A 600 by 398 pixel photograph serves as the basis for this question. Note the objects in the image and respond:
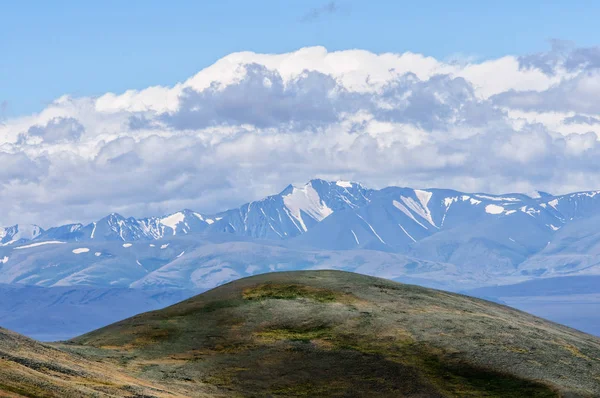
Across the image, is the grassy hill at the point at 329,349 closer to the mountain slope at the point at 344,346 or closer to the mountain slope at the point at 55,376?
the mountain slope at the point at 344,346

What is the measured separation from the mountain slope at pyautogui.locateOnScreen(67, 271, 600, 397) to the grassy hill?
215mm

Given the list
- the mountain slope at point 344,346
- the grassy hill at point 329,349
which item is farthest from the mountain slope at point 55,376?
the mountain slope at point 344,346

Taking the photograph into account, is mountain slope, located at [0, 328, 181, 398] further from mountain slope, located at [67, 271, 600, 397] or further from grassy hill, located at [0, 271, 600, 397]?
mountain slope, located at [67, 271, 600, 397]

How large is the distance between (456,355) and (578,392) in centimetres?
1943

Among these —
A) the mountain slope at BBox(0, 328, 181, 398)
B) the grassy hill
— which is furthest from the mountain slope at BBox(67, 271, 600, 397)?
the mountain slope at BBox(0, 328, 181, 398)

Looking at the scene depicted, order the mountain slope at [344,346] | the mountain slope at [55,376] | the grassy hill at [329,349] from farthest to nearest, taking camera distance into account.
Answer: the mountain slope at [344,346]
the grassy hill at [329,349]
the mountain slope at [55,376]

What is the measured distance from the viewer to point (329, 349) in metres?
137

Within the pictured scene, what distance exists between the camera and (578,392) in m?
120

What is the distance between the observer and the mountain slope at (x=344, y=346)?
399ft

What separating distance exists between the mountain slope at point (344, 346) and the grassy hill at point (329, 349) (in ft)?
0.71

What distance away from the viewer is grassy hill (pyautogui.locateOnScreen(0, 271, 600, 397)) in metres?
118

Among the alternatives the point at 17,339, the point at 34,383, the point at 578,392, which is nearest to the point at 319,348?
the point at 578,392

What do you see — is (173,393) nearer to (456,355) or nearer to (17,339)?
(17,339)

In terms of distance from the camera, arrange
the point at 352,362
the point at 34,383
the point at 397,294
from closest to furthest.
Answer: the point at 34,383, the point at 352,362, the point at 397,294
